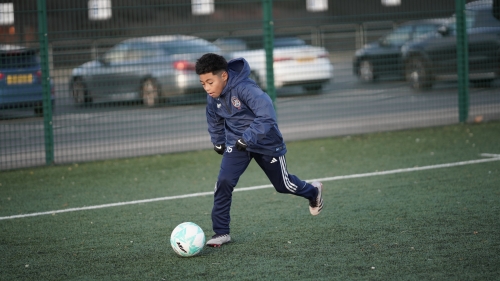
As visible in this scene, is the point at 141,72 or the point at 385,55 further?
the point at 385,55

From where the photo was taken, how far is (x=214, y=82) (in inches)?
217

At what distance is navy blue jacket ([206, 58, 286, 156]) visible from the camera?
5391 millimetres

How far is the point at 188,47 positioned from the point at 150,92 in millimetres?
1067

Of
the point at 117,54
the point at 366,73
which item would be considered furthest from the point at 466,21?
the point at 117,54

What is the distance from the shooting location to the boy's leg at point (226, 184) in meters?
5.64

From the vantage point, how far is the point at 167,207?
24.3 feet

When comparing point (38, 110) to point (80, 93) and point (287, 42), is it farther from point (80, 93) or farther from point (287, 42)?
point (287, 42)

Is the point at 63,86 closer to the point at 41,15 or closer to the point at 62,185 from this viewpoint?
the point at 41,15

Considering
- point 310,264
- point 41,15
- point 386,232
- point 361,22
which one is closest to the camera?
point 310,264

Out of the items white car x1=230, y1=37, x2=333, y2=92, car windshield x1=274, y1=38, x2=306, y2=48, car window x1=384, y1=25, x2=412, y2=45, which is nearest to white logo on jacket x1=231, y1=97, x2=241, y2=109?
car windshield x1=274, y1=38, x2=306, y2=48

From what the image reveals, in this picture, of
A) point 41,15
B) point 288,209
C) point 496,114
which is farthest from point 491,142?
point 41,15

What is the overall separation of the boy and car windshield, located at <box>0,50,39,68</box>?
18.1ft

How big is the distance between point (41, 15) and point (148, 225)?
5208 millimetres

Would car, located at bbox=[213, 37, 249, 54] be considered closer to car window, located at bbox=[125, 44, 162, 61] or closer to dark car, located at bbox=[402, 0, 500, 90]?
car window, located at bbox=[125, 44, 162, 61]
